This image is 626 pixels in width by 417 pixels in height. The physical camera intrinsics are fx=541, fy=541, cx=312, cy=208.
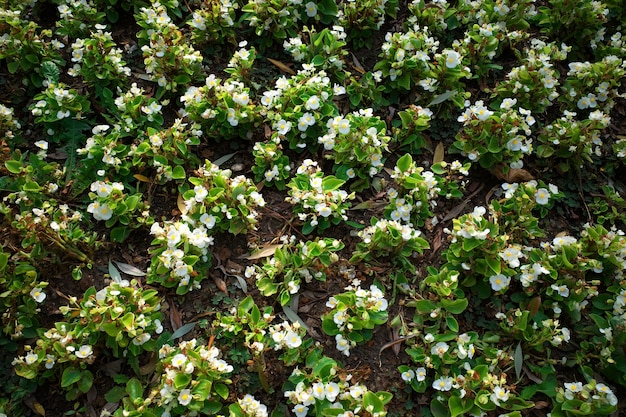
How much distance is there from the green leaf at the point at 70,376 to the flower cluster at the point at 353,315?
3.95 feet

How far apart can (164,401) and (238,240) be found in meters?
0.99

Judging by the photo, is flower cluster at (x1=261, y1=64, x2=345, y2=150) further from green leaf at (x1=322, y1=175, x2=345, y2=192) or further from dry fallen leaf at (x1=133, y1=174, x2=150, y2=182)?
dry fallen leaf at (x1=133, y1=174, x2=150, y2=182)

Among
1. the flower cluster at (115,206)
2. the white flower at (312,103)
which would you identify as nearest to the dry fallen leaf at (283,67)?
the white flower at (312,103)

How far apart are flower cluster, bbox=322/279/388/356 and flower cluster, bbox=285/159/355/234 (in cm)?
47

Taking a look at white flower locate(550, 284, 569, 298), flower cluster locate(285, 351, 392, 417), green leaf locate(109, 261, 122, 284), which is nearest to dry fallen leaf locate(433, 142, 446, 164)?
white flower locate(550, 284, 569, 298)

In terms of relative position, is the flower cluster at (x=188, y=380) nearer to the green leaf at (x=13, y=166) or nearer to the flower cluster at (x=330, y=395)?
the flower cluster at (x=330, y=395)

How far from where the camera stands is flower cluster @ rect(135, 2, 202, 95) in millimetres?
3371

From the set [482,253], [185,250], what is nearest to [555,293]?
[482,253]

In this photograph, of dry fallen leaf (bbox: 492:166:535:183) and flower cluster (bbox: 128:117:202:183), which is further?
dry fallen leaf (bbox: 492:166:535:183)

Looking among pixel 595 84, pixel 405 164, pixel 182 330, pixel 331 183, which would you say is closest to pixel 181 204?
pixel 182 330

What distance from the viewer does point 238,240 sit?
123 inches

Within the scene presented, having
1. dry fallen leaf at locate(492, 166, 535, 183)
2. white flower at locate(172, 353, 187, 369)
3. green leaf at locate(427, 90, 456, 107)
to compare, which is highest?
green leaf at locate(427, 90, 456, 107)

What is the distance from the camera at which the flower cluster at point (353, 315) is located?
2.70 meters

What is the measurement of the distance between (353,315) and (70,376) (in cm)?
139
